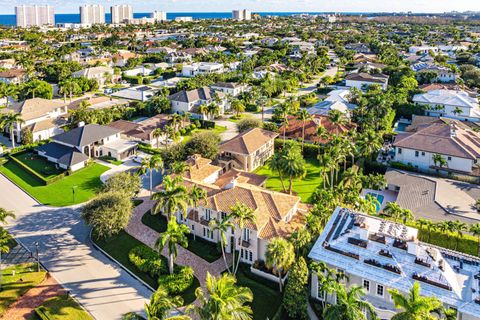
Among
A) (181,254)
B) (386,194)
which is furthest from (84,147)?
(386,194)

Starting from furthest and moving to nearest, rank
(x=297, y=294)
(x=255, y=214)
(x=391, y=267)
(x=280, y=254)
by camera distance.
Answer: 1. (x=255, y=214)
2. (x=280, y=254)
3. (x=297, y=294)
4. (x=391, y=267)

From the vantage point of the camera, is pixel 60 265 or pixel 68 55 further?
pixel 68 55

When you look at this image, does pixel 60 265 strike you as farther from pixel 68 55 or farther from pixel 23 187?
pixel 68 55

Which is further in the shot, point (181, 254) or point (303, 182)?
point (303, 182)

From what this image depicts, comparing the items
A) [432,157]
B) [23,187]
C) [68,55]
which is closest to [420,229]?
[432,157]

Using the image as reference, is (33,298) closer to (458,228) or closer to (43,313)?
(43,313)

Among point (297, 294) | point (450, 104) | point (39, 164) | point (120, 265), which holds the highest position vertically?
point (450, 104)

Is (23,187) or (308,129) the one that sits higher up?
(308,129)

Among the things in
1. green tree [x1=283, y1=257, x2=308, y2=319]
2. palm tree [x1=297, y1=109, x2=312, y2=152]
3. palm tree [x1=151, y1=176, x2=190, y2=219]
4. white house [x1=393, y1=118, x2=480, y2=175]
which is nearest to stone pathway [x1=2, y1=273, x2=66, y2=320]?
palm tree [x1=151, y1=176, x2=190, y2=219]
